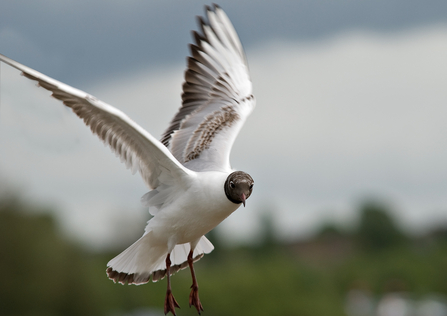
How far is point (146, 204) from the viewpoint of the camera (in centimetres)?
497

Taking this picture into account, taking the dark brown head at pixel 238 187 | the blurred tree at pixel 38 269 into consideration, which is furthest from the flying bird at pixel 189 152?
the blurred tree at pixel 38 269

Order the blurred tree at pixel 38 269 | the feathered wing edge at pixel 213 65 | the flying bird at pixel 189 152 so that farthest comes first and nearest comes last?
the blurred tree at pixel 38 269, the feathered wing edge at pixel 213 65, the flying bird at pixel 189 152

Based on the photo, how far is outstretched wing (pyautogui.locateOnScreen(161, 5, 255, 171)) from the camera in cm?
545

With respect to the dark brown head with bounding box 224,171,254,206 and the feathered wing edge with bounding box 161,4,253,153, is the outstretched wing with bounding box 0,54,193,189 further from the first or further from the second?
the feathered wing edge with bounding box 161,4,253,153

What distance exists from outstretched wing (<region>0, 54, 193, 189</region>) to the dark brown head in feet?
1.20

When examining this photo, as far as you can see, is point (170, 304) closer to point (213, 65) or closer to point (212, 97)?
point (212, 97)

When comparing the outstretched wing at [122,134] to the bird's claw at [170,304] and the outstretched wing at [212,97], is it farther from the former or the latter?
the bird's claw at [170,304]

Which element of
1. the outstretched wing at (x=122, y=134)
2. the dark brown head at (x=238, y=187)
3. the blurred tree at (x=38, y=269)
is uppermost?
the outstretched wing at (x=122, y=134)

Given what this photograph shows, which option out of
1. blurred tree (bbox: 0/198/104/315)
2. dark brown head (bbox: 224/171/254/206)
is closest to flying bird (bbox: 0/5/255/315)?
dark brown head (bbox: 224/171/254/206)

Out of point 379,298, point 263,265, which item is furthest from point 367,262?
point 263,265

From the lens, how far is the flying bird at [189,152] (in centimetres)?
452

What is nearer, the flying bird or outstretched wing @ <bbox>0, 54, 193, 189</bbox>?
outstretched wing @ <bbox>0, 54, 193, 189</bbox>

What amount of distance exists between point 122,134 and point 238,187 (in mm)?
894

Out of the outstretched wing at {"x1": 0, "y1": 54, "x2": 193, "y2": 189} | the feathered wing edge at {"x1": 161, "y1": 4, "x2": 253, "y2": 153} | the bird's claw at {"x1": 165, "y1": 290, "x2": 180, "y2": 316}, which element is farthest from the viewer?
the feathered wing edge at {"x1": 161, "y1": 4, "x2": 253, "y2": 153}
